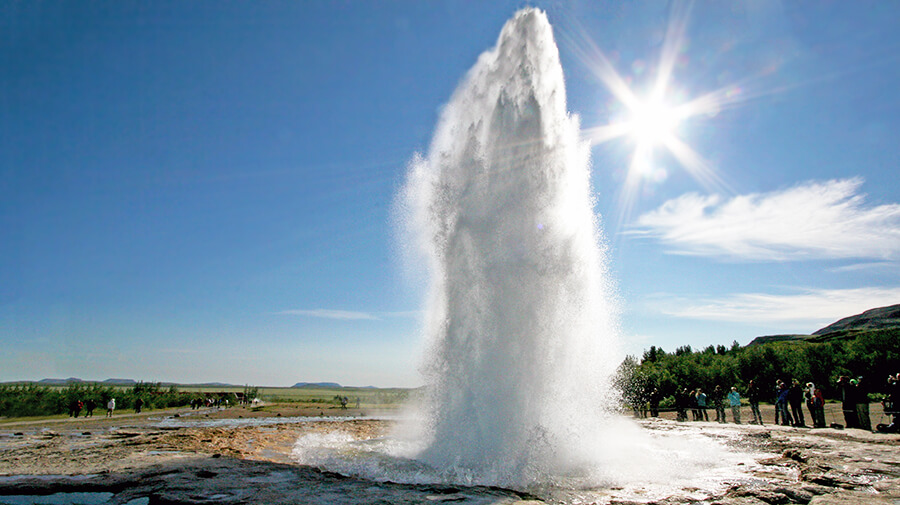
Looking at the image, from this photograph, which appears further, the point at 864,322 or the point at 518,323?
the point at 864,322

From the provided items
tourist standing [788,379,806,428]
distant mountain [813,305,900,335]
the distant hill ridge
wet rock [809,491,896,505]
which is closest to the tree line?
tourist standing [788,379,806,428]

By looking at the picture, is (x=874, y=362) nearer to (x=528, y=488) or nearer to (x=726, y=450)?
(x=726, y=450)

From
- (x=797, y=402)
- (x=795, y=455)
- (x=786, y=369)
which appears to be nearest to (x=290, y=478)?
(x=795, y=455)

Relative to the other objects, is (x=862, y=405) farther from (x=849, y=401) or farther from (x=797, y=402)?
(x=797, y=402)

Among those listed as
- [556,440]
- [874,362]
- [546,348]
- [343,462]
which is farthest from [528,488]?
[874,362]

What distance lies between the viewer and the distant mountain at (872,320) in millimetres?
126594

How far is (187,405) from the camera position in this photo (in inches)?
2159

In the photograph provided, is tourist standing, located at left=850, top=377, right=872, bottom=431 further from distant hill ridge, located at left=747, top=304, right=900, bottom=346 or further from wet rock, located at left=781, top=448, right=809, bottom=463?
distant hill ridge, located at left=747, top=304, right=900, bottom=346

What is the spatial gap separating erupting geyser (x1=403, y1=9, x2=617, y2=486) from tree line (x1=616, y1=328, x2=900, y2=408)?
26.6 metres

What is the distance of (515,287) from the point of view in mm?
11898

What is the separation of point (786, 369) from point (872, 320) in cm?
13695

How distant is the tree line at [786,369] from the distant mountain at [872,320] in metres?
104

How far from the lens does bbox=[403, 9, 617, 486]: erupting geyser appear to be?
10242mm

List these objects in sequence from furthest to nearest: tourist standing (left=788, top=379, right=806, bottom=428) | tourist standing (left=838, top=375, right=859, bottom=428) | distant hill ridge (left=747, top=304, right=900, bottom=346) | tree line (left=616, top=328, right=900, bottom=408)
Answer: distant hill ridge (left=747, top=304, right=900, bottom=346)
tree line (left=616, top=328, right=900, bottom=408)
tourist standing (left=788, top=379, right=806, bottom=428)
tourist standing (left=838, top=375, right=859, bottom=428)
